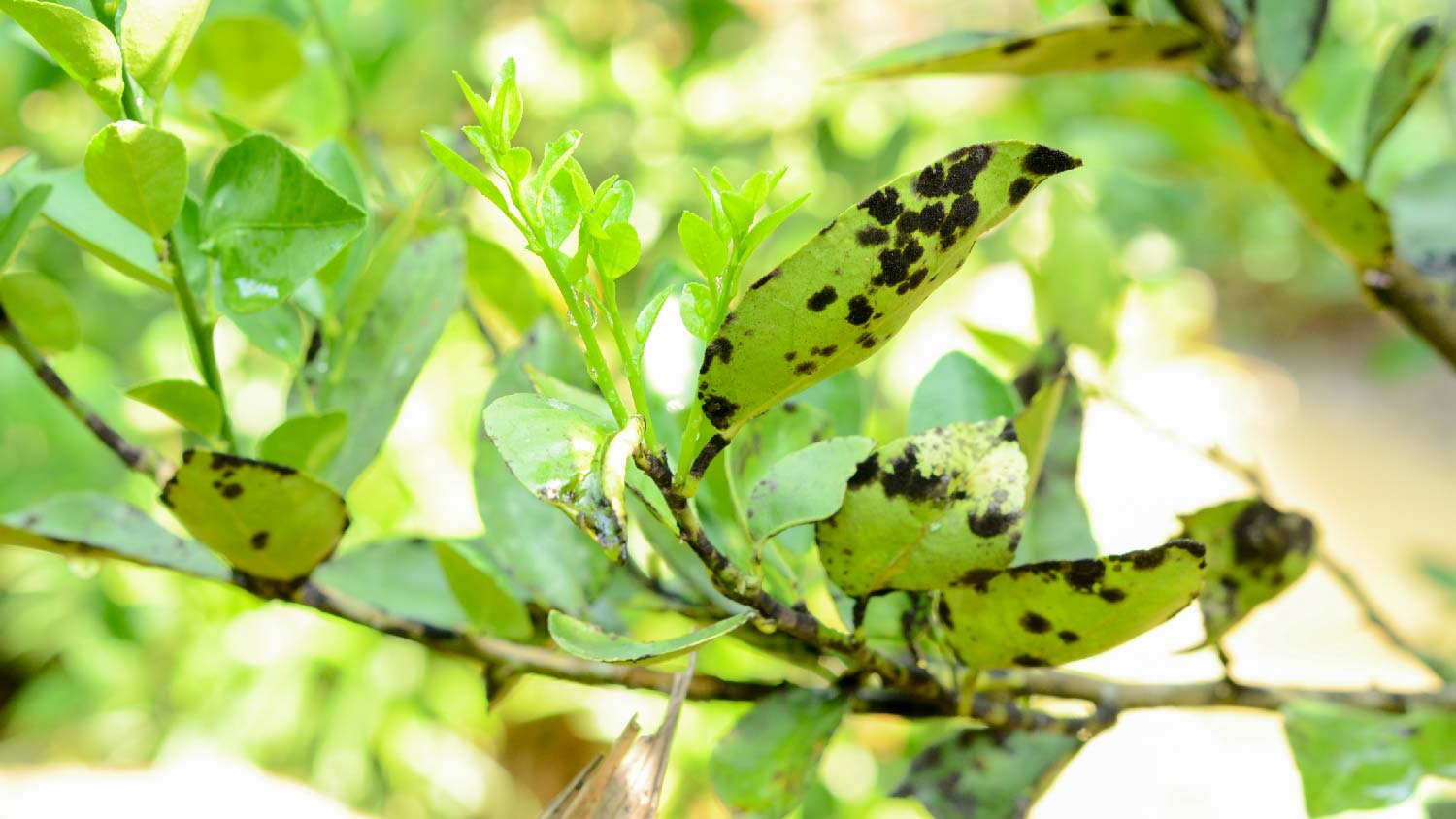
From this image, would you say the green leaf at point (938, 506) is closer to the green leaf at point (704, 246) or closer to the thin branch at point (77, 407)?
the green leaf at point (704, 246)

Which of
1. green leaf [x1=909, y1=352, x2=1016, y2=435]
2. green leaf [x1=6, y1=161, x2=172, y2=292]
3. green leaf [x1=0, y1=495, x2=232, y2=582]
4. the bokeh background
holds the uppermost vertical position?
green leaf [x1=6, y1=161, x2=172, y2=292]

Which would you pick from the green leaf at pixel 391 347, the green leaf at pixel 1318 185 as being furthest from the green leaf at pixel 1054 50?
the green leaf at pixel 391 347

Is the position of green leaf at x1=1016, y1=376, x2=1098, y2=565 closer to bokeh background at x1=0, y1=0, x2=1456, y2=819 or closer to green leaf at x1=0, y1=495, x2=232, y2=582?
bokeh background at x1=0, y1=0, x2=1456, y2=819

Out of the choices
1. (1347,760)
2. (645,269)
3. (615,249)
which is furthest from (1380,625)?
(645,269)

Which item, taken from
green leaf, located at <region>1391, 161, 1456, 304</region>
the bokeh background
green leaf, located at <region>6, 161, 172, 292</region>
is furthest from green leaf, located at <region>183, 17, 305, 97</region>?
green leaf, located at <region>1391, 161, 1456, 304</region>

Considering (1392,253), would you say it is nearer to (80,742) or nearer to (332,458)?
(332,458)

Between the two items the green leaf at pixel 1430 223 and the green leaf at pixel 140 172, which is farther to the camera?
the green leaf at pixel 1430 223
